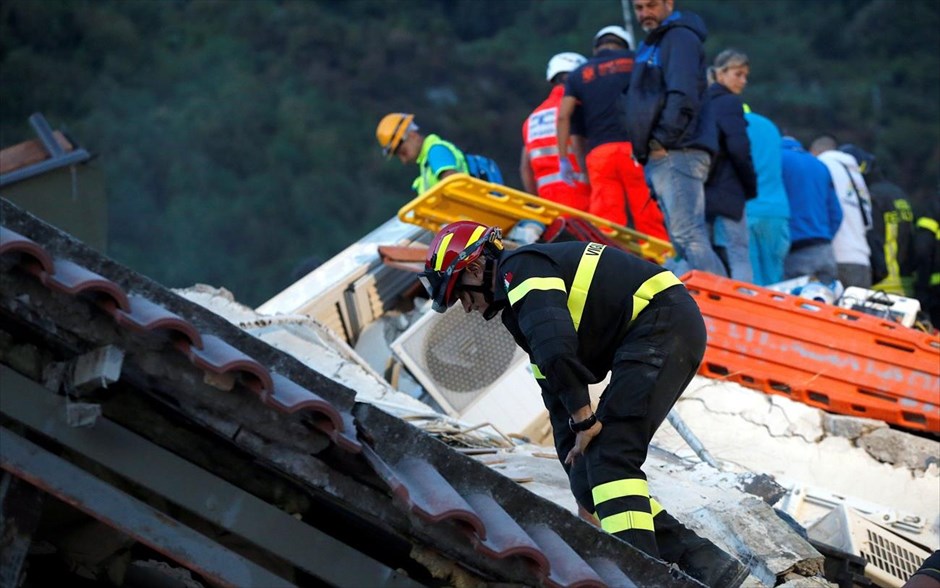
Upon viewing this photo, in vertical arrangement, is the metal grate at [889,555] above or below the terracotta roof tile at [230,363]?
below

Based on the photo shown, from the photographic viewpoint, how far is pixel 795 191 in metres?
10.4

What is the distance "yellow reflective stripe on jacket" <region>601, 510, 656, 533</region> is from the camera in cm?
502

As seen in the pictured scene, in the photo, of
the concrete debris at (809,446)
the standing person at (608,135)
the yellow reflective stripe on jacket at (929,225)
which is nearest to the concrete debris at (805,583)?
the concrete debris at (809,446)

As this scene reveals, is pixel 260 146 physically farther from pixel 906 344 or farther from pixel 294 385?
A: pixel 294 385

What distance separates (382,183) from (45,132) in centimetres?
3574

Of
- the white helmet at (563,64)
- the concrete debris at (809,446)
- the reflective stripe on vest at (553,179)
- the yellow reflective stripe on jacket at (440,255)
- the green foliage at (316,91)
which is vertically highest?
the white helmet at (563,64)

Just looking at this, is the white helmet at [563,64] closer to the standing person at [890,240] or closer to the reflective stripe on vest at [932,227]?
the standing person at [890,240]

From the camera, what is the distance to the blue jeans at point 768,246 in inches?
394

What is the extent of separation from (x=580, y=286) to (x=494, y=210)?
450 centimetres

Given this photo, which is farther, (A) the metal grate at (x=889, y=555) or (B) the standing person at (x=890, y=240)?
(B) the standing person at (x=890, y=240)

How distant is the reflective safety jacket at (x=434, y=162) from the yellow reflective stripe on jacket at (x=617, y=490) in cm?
Answer: 496

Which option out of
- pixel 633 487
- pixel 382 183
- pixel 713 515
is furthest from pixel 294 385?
pixel 382 183

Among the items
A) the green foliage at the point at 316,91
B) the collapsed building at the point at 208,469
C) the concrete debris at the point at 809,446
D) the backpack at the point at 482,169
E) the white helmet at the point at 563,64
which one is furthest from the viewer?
the green foliage at the point at 316,91

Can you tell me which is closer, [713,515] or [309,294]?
[713,515]
